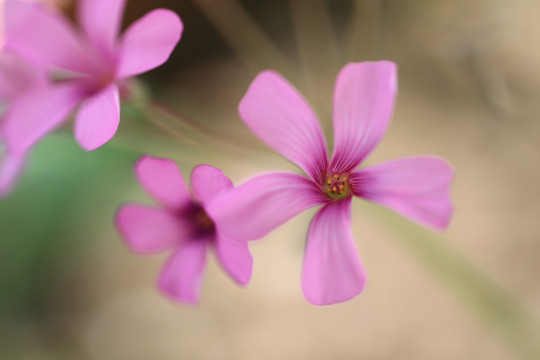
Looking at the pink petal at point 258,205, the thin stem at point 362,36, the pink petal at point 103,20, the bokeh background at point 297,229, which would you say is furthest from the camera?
the bokeh background at point 297,229

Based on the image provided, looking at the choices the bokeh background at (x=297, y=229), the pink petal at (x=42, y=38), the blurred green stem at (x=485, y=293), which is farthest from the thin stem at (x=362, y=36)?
the pink petal at (x=42, y=38)

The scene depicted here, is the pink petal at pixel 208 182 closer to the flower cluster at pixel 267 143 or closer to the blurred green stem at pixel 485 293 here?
the flower cluster at pixel 267 143

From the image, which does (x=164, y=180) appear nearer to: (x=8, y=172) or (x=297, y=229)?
(x=8, y=172)

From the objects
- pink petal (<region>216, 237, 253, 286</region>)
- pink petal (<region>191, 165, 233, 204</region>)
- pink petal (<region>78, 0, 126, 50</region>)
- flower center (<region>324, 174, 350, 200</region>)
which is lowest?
pink petal (<region>216, 237, 253, 286</region>)

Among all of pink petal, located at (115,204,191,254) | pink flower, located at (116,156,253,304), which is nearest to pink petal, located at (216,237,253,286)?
pink flower, located at (116,156,253,304)

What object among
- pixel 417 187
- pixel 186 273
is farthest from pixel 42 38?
pixel 417 187

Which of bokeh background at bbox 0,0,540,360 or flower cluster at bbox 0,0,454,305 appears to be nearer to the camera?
flower cluster at bbox 0,0,454,305

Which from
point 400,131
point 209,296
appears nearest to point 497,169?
point 400,131

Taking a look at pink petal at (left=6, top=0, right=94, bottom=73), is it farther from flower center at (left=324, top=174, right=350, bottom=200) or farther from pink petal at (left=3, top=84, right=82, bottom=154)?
flower center at (left=324, top=174, right=350, bottom=200)
